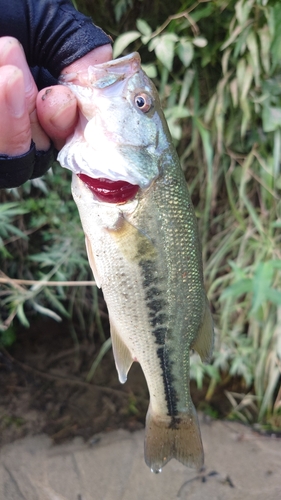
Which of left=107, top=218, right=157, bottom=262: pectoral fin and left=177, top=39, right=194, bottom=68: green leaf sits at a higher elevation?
left=177, top=39, right=194, bottom=68: green leaf

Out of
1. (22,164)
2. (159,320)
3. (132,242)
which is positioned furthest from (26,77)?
(159,320)

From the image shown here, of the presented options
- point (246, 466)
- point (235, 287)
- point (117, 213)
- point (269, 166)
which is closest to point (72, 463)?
point (246, 466)

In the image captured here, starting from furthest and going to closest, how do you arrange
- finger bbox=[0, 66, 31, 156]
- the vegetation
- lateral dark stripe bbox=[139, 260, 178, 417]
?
the vegetation, lateral dark stripe bbox=[139, 260, 178, 417], finger bbox=[0, 66, 31, 156]

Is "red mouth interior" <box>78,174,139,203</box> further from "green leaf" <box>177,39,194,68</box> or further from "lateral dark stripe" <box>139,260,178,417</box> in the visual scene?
"green leaf" <box>177,39,194,68</box>

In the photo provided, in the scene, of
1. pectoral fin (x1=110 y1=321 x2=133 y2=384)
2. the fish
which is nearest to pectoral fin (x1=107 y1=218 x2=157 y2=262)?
the fish

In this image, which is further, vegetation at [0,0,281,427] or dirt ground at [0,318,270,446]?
dirt ground at [0,318,270,446]

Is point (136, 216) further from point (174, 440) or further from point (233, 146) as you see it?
point (233, 146)

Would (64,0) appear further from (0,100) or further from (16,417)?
(16,417)

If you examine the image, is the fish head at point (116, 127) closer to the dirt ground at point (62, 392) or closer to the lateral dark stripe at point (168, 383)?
the lateral dark stripe at point (168, 383)
